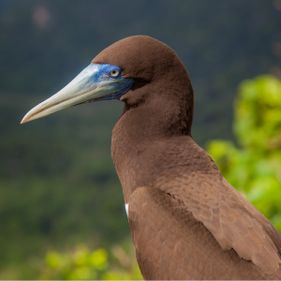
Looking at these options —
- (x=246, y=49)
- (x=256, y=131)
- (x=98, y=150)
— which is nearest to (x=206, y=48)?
(x=246, y=49)

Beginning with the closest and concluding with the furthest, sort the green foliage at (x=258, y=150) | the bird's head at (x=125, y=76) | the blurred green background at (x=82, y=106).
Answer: the bird's head at (x=125, y=76)
the green foliage at (x=258, y=150)
the blurred green background at (x=82, y=106)

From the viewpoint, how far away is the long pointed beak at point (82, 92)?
9.66ft

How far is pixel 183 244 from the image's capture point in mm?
2668

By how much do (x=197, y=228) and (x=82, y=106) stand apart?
125ft

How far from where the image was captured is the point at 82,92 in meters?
2.96

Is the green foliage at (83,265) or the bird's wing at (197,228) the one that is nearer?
the bird's wing at (197,228)

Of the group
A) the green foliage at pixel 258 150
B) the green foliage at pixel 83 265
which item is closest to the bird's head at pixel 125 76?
Result: the green foliage at pixel 258 150

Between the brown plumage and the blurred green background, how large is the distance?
22.2 meters

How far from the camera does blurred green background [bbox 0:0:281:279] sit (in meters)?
36.0

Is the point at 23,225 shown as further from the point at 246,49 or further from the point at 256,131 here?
the point at 256,131

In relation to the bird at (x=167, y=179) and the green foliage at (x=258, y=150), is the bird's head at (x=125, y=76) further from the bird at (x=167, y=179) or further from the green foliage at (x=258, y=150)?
the green foliage at (x=258, y=150)

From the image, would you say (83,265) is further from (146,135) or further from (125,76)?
(125,76)

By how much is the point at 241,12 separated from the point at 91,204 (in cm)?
1533

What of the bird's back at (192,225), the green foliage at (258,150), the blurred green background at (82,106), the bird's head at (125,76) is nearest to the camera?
the bird's back at (192,225)
